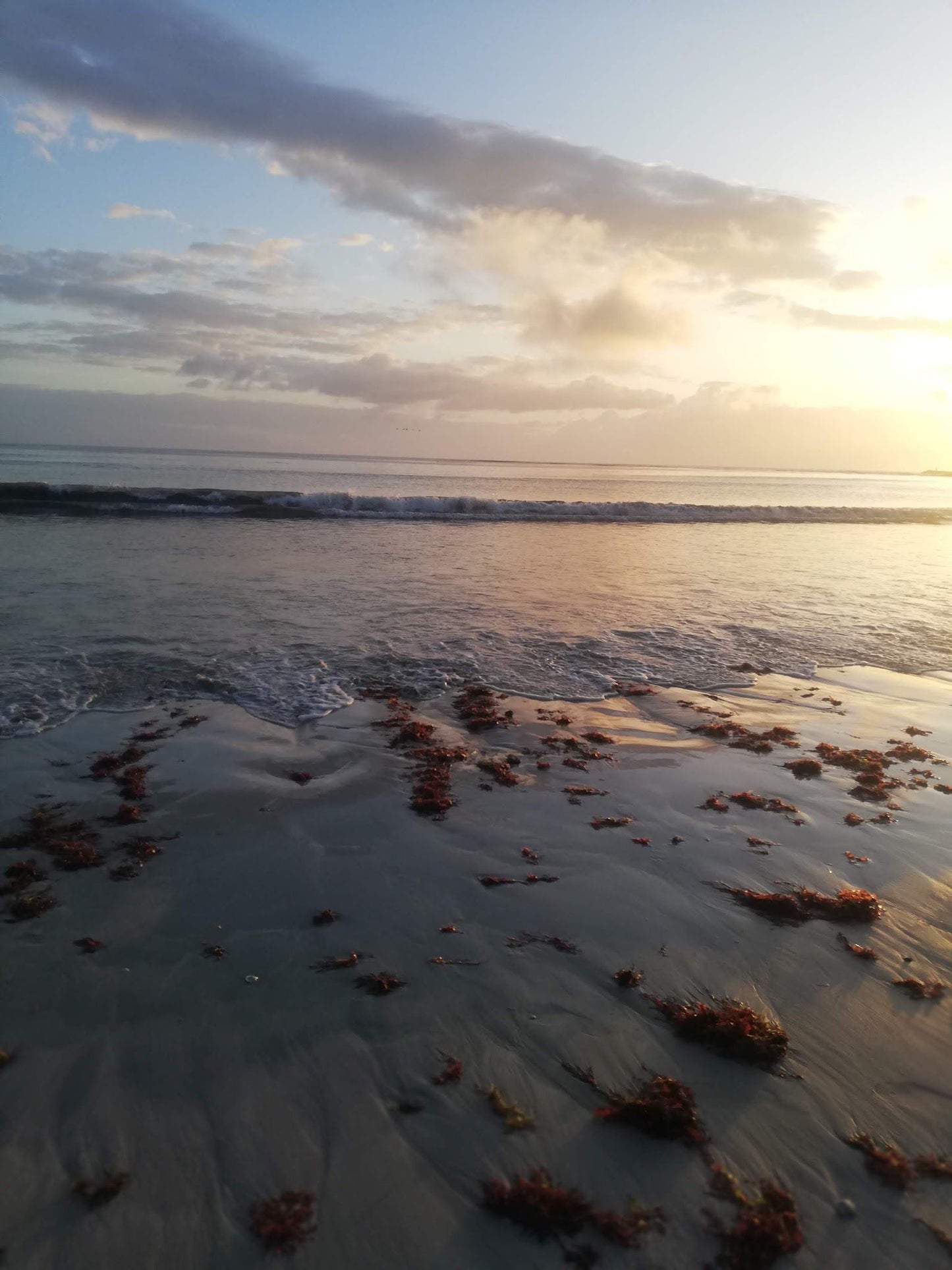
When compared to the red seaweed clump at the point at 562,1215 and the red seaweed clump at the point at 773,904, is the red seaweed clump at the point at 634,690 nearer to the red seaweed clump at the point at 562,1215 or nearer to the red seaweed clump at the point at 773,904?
the red seaweed clump at the point at 773,904

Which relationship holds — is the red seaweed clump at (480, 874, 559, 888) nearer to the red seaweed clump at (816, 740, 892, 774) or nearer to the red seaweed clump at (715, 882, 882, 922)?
the red seaweed clump at (715, 882, 882, 922)

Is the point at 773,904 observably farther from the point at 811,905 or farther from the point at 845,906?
the point at 845,906

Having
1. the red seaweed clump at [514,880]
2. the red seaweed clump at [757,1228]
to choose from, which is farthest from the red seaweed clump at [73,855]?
the red seaweed clump at [757,1228]

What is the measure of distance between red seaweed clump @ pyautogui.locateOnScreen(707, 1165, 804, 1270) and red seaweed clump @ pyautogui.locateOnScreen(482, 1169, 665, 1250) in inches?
8.8

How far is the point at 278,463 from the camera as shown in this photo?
65.8 meters

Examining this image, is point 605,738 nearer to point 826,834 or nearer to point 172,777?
point 826,834

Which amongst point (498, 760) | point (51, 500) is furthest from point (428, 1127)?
point (51, 500)

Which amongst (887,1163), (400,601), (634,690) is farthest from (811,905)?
(400,601)

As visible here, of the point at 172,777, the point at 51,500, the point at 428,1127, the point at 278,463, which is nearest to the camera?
the point at 428,1127

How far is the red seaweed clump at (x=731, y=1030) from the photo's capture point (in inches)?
126

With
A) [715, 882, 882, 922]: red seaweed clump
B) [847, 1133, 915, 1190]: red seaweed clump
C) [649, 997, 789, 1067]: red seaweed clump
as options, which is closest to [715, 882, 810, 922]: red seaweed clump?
[715, 882, 882, 922]: red seaweed clump

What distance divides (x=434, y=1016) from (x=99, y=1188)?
4.75 feet

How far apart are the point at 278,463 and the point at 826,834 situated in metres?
66.6

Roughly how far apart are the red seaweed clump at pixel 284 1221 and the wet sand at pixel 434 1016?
3cm
